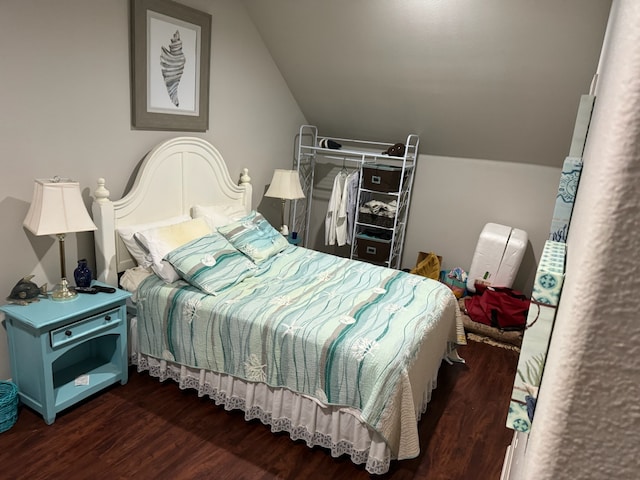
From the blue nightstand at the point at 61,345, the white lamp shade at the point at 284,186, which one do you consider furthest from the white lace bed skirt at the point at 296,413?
the white lamp shade at the point at 284,186

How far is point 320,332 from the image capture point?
2.25 meters

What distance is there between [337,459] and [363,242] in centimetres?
244

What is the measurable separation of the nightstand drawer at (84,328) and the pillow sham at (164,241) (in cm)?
35

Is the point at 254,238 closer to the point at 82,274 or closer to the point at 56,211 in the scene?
the point at 82,274

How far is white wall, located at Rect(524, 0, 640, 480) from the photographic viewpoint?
0.98 ft

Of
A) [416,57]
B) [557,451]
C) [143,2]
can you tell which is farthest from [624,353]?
[416,57]

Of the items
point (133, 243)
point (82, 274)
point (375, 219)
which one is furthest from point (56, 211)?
point (375, 219)

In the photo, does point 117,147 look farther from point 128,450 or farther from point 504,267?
point 504,267

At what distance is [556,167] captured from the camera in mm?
3939

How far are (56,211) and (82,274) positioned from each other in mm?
437

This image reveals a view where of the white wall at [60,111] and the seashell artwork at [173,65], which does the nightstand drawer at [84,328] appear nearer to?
the white wall at [60,111]

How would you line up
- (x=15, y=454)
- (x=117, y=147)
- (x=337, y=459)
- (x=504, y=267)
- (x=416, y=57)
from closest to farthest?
(x=15, y=454), (x=337, y=459), (x=117, y=147), (x=416, y=57), (x=504, y=267)

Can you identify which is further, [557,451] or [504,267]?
[504,267]

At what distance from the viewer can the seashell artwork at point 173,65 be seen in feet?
10.1
